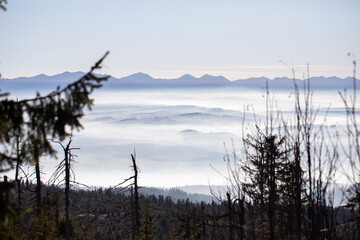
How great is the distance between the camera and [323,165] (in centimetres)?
660

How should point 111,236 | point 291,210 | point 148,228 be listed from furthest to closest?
point 111,236 < point 148,228 < point 291,210

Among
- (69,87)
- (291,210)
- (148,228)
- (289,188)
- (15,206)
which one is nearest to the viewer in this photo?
(15,206)

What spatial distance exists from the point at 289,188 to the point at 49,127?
14.5 feet

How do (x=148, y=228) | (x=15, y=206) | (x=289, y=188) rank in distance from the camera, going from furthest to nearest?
(x=148, y=228) < (x=289, y=188) < (x=15, y=206)

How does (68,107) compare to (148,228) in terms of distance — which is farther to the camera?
(148,228)

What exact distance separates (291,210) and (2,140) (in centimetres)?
479

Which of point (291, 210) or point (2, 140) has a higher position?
point (2, 140)

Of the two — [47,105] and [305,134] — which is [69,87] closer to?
[47,105]

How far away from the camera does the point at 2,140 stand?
590cm

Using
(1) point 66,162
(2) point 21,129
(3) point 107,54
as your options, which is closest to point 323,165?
(3) point 107,54

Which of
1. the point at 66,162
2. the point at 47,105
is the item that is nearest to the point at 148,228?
the point at 66,162

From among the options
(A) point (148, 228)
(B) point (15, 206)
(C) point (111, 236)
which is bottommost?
(C) point (111, 236)

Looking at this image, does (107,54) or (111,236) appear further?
(111,236)

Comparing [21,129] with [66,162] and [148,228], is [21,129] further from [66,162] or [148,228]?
[148,228]
